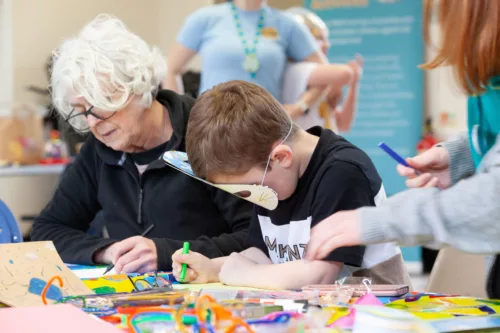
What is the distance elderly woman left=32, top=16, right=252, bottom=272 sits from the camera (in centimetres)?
186

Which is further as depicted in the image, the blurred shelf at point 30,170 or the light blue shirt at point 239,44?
the blurred shelf at point 30,170

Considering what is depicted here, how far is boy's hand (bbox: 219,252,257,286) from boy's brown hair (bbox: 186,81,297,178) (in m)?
0.18

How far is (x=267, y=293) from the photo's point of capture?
1.27 m

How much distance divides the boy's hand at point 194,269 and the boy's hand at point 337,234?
54cm

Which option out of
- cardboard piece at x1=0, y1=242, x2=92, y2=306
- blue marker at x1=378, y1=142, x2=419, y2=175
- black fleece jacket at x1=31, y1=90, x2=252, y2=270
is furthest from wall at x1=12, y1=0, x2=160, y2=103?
blue marker at x1=378, y1=142, x2=419, y2=175

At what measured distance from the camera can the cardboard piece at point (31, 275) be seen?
128 cm

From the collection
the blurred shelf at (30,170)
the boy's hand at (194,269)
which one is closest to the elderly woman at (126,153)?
the boy's hand at (194,269)

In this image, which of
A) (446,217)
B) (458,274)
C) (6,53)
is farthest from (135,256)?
(6,53)

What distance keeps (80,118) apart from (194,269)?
2.05 feet

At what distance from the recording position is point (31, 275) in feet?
4.48

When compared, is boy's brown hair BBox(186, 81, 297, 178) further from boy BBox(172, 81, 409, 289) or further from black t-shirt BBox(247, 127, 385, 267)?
black t-shirt BBox(247, 127, 385, 267)

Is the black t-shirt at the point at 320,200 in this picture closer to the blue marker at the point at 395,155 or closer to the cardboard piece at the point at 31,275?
the blue marker at the point at 395,155

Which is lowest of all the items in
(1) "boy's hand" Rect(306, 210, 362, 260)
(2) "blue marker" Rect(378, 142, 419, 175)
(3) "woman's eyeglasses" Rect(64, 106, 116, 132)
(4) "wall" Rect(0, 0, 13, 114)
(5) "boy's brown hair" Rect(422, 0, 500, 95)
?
(4) "wall" Rect(0, 0, 13, 114)

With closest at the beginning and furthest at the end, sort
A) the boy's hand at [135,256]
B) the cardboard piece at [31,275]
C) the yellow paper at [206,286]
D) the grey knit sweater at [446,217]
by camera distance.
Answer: the grey knit sweater at [446,217]
the cardboard piece at [31,275]
the yellow paper at [206,286]
the boy's hand at [135,256]
